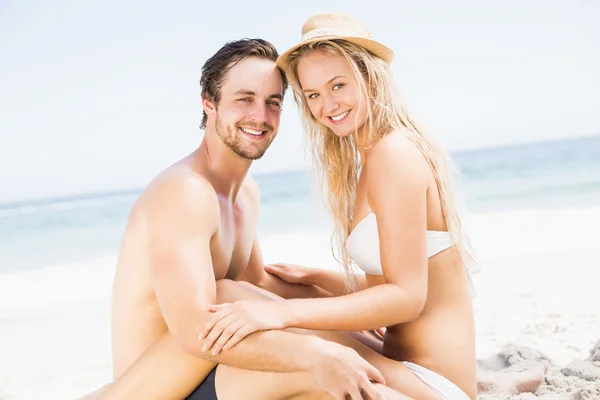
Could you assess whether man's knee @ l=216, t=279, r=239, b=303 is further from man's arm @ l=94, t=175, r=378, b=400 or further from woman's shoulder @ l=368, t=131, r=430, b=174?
woman's shoulder @ l=368, t=131, r=430, b=174

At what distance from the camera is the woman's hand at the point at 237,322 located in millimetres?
2277

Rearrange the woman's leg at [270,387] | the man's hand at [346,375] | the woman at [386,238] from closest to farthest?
the man's hand at [346,375], the woman's leg at [270,387], the woman at [386,238]

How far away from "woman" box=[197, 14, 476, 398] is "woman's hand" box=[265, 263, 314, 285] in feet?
2.35

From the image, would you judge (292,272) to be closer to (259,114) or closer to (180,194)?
(259,114)

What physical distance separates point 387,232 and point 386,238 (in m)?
0.02

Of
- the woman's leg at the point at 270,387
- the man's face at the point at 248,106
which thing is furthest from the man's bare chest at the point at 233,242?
the woman's leg at the point at 270,387

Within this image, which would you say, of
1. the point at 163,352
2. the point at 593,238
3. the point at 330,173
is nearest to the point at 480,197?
the point at 593,238

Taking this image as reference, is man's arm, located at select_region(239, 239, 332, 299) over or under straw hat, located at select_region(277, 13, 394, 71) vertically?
under

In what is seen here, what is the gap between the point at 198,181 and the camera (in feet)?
8.79

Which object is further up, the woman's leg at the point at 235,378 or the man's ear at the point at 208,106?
the man's ear at the point at 208,106

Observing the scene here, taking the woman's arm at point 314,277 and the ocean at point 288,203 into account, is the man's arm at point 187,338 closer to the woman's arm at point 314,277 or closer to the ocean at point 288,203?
the woman's arm at point 314,277

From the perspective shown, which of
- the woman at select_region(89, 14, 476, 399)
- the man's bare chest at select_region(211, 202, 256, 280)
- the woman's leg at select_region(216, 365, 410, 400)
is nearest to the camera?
the woman's leg at select_region(216, 365, 410, 400)

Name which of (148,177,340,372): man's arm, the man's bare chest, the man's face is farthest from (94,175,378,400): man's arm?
the man's face

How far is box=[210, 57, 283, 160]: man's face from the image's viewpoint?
2996mm
